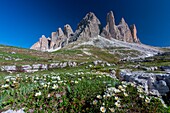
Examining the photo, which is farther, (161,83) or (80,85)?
(161,83)

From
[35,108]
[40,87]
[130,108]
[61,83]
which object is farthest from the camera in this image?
[61,83]

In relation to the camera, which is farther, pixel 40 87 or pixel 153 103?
pixel 40 87

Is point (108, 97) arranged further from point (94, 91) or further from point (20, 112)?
point (20, 112)

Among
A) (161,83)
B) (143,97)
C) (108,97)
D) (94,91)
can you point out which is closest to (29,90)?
(94,91)

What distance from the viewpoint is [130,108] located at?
506 cm

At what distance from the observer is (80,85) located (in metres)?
7.33

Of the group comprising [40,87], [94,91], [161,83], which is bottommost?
[161,83]

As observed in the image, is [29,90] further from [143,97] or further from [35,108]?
[143,97]

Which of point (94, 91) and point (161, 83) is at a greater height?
point (94, 91)

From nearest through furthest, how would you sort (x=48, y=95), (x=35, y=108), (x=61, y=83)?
(x=35, y=108) → (x=48, y=95) → (x=61, y=83)

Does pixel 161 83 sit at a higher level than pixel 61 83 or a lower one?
lower

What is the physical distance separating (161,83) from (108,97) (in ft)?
29.8

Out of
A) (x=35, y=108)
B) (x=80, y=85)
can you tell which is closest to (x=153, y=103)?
(x=80, y=85)

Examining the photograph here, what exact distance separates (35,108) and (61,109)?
45.1 inches
